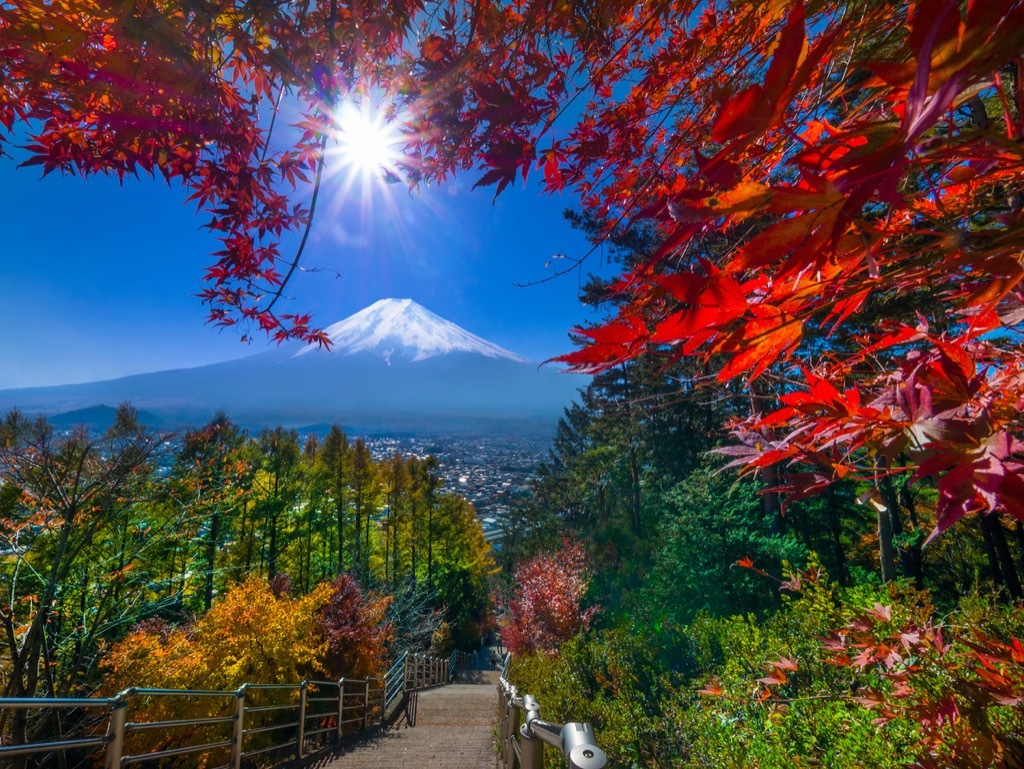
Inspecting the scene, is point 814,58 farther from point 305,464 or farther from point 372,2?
point 305,464

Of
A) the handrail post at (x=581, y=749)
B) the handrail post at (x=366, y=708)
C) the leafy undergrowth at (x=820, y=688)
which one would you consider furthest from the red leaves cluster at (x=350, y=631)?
the handrail post at (x=581, y=749)

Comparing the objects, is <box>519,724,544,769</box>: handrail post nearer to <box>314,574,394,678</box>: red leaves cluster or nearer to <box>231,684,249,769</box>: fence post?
<box>231,684,249,769</box>: fence post

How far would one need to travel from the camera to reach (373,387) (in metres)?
130

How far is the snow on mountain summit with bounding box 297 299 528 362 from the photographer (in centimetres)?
12825

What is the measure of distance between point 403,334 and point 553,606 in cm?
13158

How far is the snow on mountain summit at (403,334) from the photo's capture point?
128 metres

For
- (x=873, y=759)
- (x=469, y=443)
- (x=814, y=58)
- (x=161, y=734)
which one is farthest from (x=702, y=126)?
(x=469, y=443)

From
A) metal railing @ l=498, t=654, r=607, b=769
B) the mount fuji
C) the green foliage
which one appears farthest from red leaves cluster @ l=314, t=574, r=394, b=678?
the mount fuji

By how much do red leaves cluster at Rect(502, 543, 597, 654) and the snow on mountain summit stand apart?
108872 mm

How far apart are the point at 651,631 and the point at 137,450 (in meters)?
7.47

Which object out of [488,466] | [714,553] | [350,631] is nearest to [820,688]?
[714,553]

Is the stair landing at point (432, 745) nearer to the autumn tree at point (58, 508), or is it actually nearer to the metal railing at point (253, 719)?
the metal railing at point (253, 719)

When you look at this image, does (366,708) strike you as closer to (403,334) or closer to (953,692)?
(953,692)

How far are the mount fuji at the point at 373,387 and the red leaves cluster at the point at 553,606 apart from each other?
95243 millimetres
